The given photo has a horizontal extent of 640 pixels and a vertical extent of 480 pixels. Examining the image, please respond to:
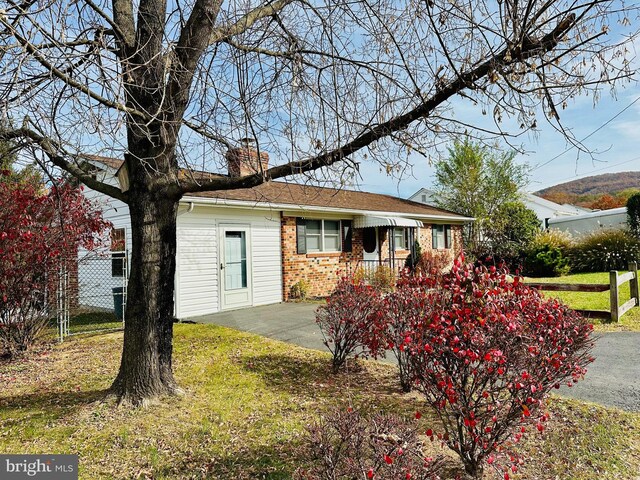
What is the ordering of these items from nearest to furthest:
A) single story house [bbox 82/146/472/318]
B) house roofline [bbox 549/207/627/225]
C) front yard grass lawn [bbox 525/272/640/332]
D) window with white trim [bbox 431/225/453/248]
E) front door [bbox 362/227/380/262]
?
front yard grass lawn [bbox 525/272/640/332]
single story house [bbox 82/146/472/318]
front door [bbox 362/227/380/262]
window with white trim [bbox 431/225/453/248]
house roofline [bbox 549/207/627/225]

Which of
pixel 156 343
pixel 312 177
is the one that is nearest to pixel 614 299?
pixel 312 177

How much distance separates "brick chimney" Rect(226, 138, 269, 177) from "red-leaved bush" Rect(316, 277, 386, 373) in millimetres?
2078

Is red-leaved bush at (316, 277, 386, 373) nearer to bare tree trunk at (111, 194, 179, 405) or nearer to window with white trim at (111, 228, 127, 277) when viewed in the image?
bare tree trunk at (111, 194, 179, 405)

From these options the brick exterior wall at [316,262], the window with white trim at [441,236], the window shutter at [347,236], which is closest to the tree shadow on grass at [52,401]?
the brick exterior wall at [316,262]

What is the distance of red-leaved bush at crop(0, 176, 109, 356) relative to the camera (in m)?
5.96

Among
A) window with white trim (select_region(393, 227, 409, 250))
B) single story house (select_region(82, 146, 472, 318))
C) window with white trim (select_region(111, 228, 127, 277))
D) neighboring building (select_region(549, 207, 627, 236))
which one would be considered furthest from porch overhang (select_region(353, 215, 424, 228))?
neighboring building (select_region(549, 207, 627, 236))

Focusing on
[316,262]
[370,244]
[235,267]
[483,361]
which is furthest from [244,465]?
[370,244]

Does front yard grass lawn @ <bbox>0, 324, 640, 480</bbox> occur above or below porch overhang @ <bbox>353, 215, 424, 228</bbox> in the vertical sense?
below

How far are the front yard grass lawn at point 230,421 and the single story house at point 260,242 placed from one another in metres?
3.34

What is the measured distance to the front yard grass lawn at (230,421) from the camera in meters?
3.05

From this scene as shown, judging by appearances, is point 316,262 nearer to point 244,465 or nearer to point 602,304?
point 602,304

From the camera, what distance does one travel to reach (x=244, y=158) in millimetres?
4742

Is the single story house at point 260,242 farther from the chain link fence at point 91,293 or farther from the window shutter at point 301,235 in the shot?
the chain link fence at point 91,293

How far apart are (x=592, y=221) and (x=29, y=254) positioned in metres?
30.4
